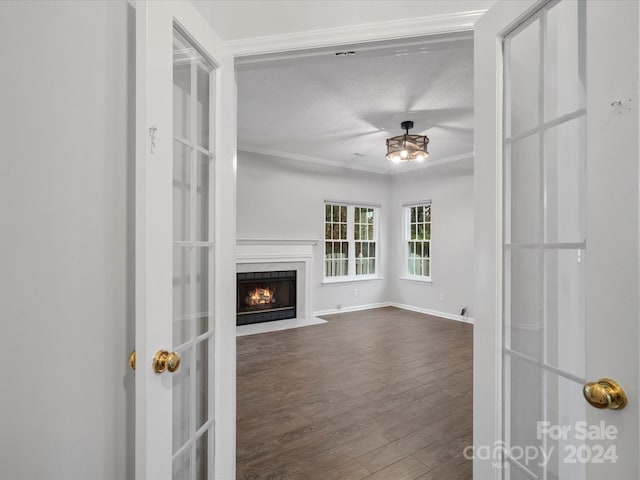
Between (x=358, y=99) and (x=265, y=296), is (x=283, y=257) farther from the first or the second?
(x=358, y=99)

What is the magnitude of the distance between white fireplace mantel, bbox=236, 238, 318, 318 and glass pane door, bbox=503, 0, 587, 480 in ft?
13.4

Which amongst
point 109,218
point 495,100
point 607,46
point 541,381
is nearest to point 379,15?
point 495,100

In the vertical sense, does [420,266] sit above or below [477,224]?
below

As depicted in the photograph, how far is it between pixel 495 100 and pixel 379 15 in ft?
2.14

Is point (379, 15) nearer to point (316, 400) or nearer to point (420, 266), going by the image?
point (316, 400)

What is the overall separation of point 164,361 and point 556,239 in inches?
47.9

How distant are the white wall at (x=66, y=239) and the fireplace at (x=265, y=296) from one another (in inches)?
151

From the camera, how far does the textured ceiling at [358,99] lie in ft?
7.48

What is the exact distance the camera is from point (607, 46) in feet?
2.23

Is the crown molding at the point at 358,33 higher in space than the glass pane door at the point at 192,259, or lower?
higher

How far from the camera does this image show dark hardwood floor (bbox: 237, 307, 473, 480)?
1.78 meters

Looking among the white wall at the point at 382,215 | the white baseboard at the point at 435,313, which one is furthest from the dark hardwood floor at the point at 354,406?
the white wall at the point at 382,215

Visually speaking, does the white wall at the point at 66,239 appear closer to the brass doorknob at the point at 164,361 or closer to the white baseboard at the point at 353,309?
the brass doorknob at the point at 164,361

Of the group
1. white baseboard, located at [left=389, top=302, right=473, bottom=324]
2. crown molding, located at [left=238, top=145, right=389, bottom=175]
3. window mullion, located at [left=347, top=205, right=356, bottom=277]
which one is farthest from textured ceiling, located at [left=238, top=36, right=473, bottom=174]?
white baseboard, located at [left=389, top=302, right=473, bottom=324]
